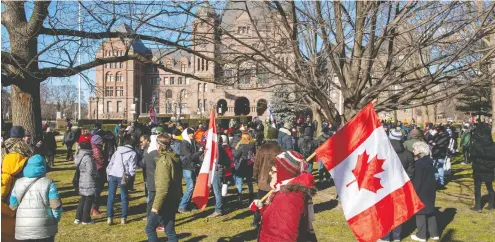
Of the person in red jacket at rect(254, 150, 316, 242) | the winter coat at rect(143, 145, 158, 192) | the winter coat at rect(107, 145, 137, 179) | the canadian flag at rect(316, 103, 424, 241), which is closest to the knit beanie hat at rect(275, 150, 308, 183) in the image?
the person in red jacket at rect(254, 150, 316, 242)

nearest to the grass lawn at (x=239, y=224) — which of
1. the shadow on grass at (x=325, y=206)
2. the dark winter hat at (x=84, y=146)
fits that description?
the shadow on grass at (x=325, y=206)

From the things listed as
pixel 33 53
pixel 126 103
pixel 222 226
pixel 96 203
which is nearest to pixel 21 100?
pixel 33 53

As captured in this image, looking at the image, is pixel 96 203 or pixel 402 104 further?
pixel 96 203

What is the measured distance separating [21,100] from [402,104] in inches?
334

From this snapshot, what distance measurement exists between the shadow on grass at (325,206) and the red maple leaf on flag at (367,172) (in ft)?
16.1

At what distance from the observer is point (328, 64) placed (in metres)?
9.20

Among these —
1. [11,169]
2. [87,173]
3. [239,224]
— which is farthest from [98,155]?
[11,169]

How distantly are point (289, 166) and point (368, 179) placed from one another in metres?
1.24

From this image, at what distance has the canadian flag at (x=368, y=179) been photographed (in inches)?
178

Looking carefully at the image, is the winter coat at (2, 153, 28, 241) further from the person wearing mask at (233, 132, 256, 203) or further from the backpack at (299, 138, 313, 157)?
the backpack at (299, 138, 313, 157)

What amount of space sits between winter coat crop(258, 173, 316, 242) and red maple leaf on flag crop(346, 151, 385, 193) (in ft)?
3.65

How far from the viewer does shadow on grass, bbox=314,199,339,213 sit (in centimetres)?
955

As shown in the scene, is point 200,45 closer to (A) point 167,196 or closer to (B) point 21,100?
(A) point 167,196

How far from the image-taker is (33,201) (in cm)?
487
